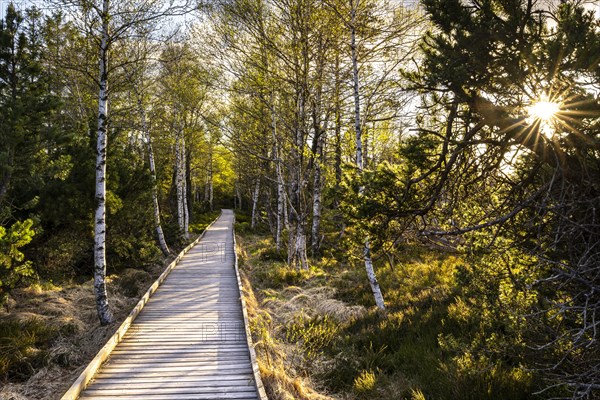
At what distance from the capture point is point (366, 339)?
24.3 ft

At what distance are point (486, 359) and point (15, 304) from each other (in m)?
9.88

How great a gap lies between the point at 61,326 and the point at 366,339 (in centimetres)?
632

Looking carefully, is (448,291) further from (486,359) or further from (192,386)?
(192,386)

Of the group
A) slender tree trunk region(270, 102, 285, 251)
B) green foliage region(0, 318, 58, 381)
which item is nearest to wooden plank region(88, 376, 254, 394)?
green foliage region(0, 318, 58, 381)

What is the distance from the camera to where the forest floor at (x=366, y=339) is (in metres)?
5.29

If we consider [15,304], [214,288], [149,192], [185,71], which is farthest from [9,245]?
[185,71]

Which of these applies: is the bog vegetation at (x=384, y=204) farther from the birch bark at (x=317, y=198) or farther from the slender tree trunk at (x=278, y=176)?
the slender tree trunk at (x=278, y=176)

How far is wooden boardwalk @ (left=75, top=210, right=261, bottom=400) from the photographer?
17.2 feet

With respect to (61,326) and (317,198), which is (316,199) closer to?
(317,198)

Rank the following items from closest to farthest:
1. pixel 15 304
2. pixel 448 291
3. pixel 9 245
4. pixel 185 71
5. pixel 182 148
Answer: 1. pixel 9 245
2. pixel 15 304
3. pixel 448 291
4. pixel 185 71
5. pixel 182 148

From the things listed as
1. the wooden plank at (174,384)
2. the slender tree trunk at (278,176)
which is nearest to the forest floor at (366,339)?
the wooden plank at (174,384)

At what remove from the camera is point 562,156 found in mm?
3449

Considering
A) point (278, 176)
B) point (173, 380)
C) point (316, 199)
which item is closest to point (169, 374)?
point (173, 380)

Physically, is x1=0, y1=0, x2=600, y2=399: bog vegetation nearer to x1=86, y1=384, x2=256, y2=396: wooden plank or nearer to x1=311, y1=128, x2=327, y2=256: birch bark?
x1=311, y1=128, x2=327, y2=256: birch bark
